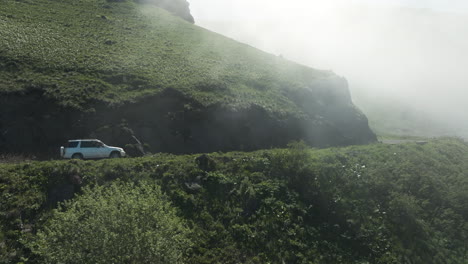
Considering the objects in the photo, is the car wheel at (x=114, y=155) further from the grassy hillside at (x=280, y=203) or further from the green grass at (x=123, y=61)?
the green grass at (x=123, y=61)

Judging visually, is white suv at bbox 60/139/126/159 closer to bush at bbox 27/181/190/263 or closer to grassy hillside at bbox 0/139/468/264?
grassy hillside at bbox 0/139/468/264

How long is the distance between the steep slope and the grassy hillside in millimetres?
7890

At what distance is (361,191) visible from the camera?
26.2 m

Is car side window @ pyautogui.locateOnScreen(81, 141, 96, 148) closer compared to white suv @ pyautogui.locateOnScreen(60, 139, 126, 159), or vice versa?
white suv @ pyautogui.locateOnScreen(60, 139, 126, 159)

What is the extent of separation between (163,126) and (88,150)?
7523mm

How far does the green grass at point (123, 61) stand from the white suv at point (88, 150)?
215 inches

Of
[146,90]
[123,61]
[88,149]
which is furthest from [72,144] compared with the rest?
[123,61]

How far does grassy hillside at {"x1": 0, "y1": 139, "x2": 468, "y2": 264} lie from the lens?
65.4ft

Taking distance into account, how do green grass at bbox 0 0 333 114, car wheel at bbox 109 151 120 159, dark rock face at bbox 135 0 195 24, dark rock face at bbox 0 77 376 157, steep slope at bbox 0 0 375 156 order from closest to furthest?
car wheel at bbox 109 151 120 159 → dark rock face at bbox 0 77 376 157 → steep slope at bbox 0 0 375 156 → green grass at bbox 0 0 333 114 → dark rock face at bbox 135 0 195 24

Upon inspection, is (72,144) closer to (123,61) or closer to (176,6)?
(123,61)

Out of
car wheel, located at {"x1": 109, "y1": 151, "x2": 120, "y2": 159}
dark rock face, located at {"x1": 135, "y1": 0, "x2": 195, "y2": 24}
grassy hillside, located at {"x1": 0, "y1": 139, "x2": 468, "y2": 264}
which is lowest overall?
car wheel, located at {"x1": 109, "y1": 151, "x2": 120, "y2": 159}

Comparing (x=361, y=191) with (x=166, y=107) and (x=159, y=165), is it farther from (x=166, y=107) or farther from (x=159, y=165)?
(x=166, y=107)

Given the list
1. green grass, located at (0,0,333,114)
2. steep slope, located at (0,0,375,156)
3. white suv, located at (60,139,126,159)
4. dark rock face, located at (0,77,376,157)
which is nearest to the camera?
white suv, located at (60,139,126,159)

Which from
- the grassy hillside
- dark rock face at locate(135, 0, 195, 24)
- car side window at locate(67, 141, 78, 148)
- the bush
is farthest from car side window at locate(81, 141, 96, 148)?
dark rock face at locate(135, 0, 195, 24)
